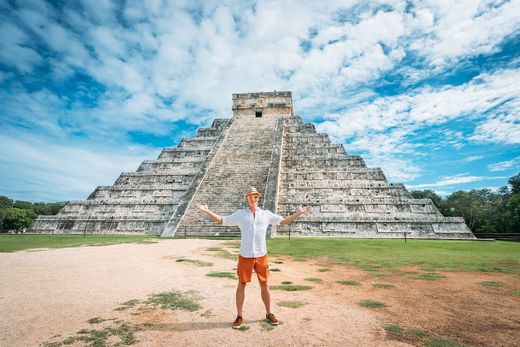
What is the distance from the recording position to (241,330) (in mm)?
3344

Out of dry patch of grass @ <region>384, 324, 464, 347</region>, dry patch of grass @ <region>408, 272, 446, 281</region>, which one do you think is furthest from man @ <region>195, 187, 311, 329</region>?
dry patch of grass @ <region>408, 272, 446, 281</region>

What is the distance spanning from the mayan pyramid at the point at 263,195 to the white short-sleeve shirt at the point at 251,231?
1047cm

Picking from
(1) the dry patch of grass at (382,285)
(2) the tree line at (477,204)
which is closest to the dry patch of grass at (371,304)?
(1) the dry patch of grass at (382,285)

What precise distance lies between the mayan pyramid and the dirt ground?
8.54 metres

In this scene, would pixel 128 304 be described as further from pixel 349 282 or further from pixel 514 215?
pixel 514 215

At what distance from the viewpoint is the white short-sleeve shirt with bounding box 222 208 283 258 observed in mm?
3711

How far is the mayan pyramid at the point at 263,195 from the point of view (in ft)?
49.7

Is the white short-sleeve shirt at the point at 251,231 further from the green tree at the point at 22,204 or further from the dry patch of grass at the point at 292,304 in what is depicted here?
the green tree at the point at 22,204

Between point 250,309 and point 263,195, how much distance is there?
12514 millimetres

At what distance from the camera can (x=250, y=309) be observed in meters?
4.00

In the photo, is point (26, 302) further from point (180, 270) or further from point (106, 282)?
point (180, 270)

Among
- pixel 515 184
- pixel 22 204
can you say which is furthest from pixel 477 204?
pixel 22 204

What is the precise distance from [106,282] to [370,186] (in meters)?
15.0

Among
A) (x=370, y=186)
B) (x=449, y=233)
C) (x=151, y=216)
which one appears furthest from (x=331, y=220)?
(x=151, y=216)
